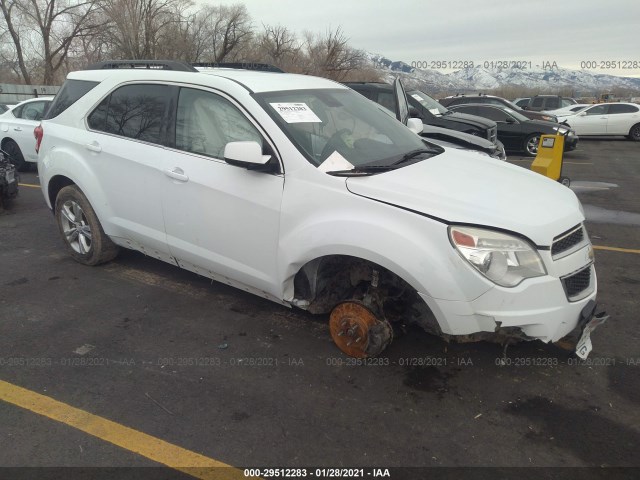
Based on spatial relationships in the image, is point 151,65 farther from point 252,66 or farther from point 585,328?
point 585,328

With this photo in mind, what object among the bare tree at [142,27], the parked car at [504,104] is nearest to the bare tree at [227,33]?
the bare tree at [142,27]

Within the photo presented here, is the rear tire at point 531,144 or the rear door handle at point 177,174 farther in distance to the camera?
the rear tire at point 531,144

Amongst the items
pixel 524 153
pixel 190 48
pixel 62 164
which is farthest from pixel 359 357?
pixel 190 48

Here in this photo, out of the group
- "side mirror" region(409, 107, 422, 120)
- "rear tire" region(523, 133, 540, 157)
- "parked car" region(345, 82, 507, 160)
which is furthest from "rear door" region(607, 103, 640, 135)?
"side mirror" region(409, 107, 422, 120)

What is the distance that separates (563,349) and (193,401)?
2523 mm

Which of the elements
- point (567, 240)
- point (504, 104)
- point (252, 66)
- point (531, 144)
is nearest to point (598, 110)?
point (504, 104)

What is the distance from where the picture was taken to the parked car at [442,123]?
7363 mm

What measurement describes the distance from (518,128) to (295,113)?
472 inches

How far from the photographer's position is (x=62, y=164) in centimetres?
447

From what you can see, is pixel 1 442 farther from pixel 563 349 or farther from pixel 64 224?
pixel 563 349

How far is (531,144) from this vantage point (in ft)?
44.4

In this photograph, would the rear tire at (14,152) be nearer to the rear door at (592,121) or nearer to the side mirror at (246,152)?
the side mirror at (246,152)

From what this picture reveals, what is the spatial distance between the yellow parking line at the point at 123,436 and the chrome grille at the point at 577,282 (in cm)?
205

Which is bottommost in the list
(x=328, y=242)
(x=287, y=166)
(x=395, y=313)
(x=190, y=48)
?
(x=395, y=313)
